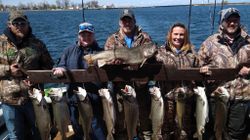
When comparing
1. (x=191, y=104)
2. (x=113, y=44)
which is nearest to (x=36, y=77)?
(x=113, y=44)

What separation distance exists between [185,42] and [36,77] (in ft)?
7.33

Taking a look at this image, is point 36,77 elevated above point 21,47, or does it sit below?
below

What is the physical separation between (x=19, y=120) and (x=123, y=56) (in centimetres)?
195

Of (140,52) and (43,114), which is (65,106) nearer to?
(43,114)

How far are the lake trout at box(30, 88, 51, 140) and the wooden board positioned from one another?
0.20 m

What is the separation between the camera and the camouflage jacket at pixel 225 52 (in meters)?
5.49

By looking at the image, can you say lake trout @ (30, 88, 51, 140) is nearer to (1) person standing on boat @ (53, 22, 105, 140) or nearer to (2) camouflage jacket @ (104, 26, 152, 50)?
(1) person standing on boat @ (53, 22, 105, 140)

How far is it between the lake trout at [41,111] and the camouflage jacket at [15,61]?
0.51 meters

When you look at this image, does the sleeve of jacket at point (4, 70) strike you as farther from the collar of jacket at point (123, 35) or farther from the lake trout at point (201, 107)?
the lake trout at point (201, 107)

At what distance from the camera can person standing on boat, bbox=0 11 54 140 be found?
5301 mm

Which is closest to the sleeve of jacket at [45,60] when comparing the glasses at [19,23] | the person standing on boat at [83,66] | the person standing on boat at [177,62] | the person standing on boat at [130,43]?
the person standing on boat at [83,66]

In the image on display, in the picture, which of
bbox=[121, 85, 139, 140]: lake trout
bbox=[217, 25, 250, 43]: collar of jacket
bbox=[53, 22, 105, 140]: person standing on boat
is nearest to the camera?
bbox=[121, 85, 139, 140]: lake trout

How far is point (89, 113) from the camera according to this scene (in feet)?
16.3

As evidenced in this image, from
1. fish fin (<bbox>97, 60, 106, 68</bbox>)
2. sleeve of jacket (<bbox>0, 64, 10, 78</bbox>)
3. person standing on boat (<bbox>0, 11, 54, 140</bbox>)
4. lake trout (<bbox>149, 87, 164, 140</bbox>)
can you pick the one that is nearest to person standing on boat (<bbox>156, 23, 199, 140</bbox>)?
lake trout (<bbox>149, 87, 164, 140</bbox>)
